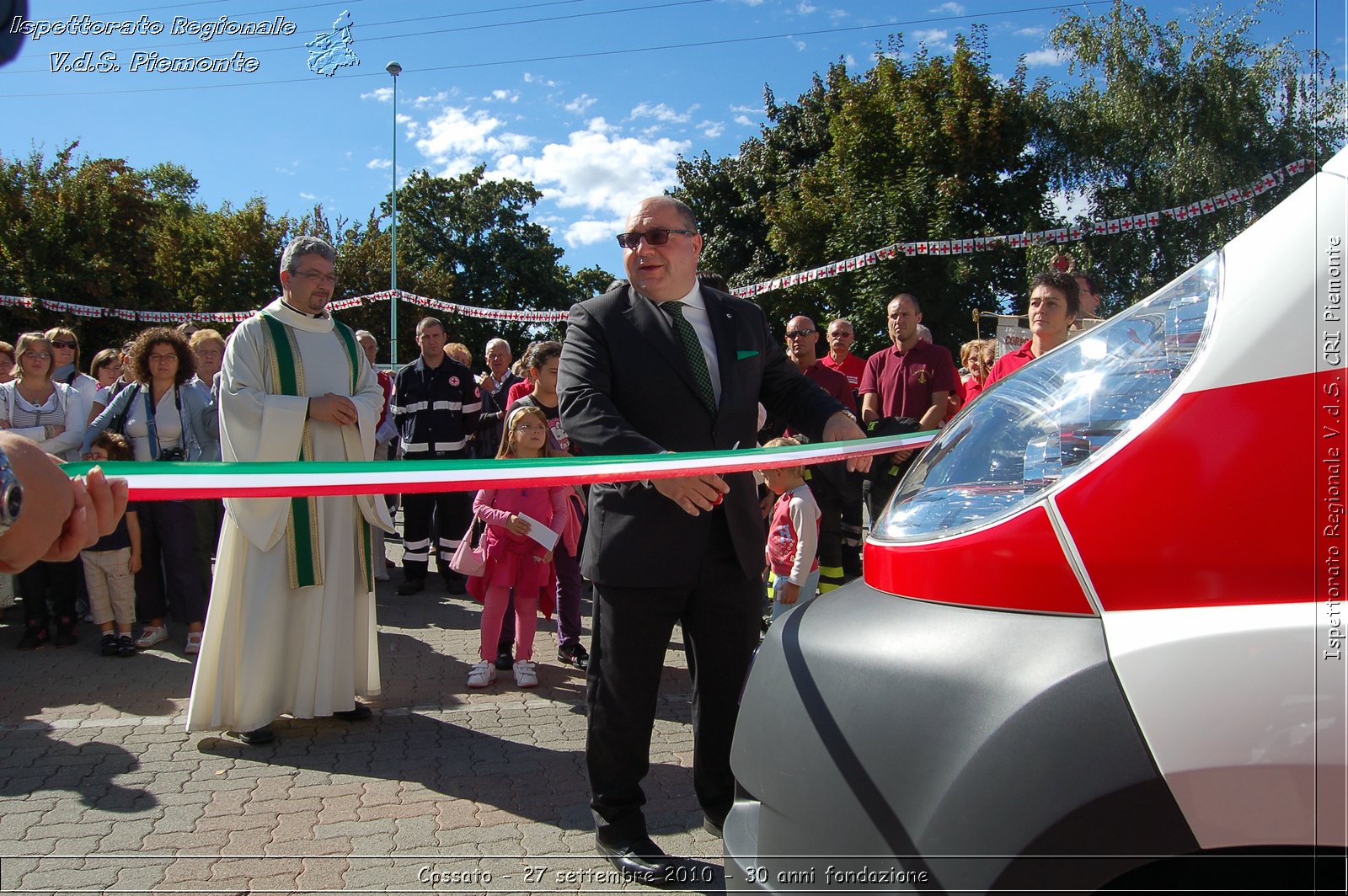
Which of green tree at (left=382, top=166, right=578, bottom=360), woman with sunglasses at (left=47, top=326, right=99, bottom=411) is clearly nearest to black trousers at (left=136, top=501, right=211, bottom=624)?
woman with sunglasses at (left=47, top=326, right=99, bottom=411)

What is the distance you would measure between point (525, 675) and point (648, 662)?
2.43 meters

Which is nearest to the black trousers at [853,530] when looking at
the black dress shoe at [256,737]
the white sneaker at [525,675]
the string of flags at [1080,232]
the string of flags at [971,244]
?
the string of flags at [1080,232]

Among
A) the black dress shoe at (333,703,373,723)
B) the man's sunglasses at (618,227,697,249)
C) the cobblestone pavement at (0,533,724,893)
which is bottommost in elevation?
the cobblestone pavement at (0,533,724,893)

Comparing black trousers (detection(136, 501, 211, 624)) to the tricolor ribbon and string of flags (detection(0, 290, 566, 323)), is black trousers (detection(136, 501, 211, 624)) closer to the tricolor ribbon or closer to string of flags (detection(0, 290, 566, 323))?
the tricolor ribbon

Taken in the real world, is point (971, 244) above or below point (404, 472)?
above

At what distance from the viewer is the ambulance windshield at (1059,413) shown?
5.06 ft

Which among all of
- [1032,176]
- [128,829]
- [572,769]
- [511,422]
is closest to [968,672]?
[572,769]

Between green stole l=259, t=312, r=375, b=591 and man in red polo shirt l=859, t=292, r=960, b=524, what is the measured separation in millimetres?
3975

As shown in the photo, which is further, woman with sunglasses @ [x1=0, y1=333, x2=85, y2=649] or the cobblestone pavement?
woman with sunglasses @ [x1=0, y1=333, x2=85, y2=649]

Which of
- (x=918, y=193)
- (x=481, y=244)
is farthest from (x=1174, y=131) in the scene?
(x=481, y=244)

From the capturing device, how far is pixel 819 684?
1.75 m

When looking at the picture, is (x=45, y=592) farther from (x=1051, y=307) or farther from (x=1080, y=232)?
(x=1080, y=232)

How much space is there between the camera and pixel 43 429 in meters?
6.57

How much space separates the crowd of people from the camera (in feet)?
10.3
